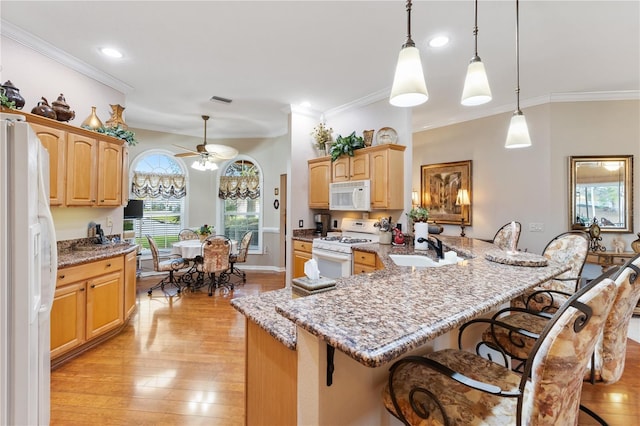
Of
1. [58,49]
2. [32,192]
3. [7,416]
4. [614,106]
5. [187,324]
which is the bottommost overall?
[187,324]

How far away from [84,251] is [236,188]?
11.7ft

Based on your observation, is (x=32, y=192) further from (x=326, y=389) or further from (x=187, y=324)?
(x=187, y=324)

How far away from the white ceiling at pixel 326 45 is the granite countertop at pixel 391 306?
205 cm

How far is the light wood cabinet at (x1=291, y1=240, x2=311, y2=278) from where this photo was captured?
14.0 ft

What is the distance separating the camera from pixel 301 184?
469cm

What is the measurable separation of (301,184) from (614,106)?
4.43 m

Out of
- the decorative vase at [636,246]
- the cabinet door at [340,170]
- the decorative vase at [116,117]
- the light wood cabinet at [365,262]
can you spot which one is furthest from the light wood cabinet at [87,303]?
the decorative vase at [636,246]

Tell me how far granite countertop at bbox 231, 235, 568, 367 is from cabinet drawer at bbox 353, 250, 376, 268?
1414 millimetres

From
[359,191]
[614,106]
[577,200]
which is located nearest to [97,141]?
[359,191]

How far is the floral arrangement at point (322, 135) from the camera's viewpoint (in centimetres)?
463

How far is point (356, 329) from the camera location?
888 millimetres

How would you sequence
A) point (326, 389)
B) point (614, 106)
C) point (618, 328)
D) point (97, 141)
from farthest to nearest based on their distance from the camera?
point (614, 106) < point (97, 141) < point (618, 328) < point (326, 389)

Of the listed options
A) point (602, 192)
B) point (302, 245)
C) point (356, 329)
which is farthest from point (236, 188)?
point (602, 192)

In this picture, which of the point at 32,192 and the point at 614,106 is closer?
the point at 32,192
